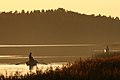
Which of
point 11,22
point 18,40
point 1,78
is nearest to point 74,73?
point 1,78

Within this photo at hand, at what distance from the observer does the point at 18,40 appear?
7141 inches

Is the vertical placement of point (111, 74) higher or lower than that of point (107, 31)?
lower

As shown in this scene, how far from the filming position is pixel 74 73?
2584cm

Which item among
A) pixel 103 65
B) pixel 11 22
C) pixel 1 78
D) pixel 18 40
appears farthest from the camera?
pixel 11 22

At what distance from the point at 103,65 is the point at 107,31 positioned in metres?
165

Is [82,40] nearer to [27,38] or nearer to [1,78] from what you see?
[27,38]

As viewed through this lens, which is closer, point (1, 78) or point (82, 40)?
point (1, 78)

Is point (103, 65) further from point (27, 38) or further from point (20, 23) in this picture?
point (20, 23)

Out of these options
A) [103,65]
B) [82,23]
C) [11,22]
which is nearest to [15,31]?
[11,22]

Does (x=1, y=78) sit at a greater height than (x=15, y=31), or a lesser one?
lesser

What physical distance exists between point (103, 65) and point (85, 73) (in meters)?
7.02

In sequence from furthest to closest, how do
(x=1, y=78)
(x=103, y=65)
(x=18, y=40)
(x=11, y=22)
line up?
(x=11, y=22) < (x=18, y=40) < (x=103, y=65) < (x=1, y=78)

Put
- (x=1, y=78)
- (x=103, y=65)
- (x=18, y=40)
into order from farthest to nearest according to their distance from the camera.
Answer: (x=18, y=40) < (x=103, y=65) < (x=1, y=78)

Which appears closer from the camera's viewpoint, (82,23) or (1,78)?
(1,78)
